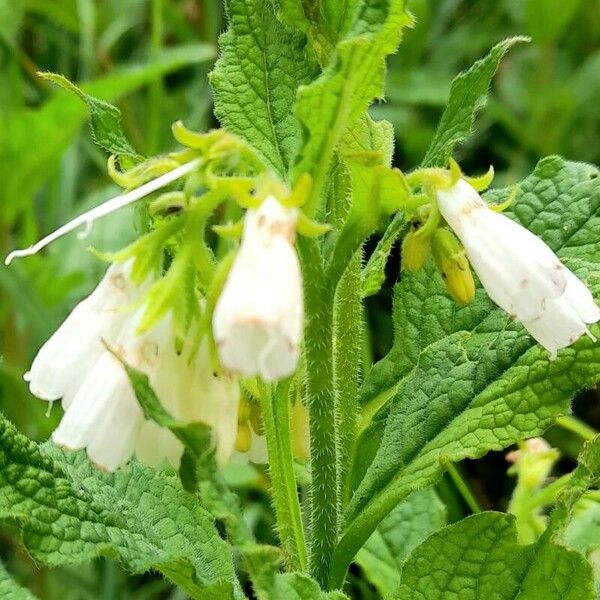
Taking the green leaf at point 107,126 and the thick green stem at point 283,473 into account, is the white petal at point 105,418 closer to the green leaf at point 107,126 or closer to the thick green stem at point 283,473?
the thick green stem at point 283,473

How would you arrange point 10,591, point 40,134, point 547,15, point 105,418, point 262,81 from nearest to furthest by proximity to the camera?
point 105,418 → point 262,81 → point 10,591 → point 40,134 → point 547,15

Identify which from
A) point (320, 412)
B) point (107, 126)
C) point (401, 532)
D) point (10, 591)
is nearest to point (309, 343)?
point (320, 412)

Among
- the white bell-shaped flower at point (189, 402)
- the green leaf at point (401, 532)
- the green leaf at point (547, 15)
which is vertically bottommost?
the green leaf at point (401, 532)

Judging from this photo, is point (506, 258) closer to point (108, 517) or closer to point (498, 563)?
point (498, 563)

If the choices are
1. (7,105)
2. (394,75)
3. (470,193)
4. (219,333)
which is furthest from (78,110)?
(219,333)

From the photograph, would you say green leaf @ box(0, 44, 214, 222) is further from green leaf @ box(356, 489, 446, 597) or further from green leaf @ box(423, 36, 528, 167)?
green leaf @ box(423, 36, 528, 167)

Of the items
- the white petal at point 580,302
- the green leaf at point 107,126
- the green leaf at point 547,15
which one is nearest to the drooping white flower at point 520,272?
the white petal at point 580,302

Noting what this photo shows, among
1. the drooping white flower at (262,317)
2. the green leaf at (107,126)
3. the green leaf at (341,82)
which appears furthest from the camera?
the green leaf at (107,126)
